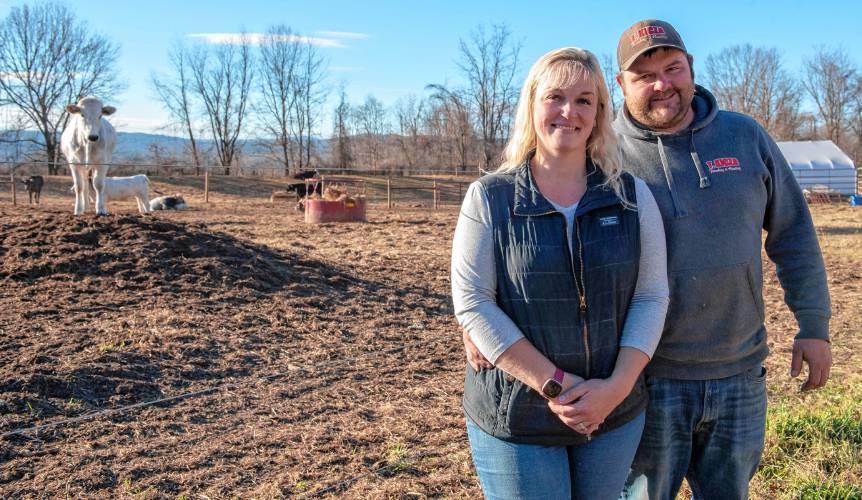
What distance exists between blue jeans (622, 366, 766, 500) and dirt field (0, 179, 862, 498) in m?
1.31

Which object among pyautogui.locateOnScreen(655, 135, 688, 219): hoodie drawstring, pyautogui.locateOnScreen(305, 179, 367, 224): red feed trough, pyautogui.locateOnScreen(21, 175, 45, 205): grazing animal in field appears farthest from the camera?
pyautogui.locateOnScreen(21, 175, 45, 205): grazing animal in field

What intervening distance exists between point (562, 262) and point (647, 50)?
34.4 inches

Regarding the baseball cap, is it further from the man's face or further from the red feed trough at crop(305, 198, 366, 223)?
the red feed trough at crop(305, 198, 366, 223)

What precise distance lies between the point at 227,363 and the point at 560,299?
14.0ft

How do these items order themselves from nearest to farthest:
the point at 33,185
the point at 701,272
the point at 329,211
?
1. the point at 701,272
2. the point at 329,211
3. the point at 33,185

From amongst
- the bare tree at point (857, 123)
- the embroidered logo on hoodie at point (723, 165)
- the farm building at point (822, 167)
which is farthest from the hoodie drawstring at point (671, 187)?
the bare tree at point (857, 123)

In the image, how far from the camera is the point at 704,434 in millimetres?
2279

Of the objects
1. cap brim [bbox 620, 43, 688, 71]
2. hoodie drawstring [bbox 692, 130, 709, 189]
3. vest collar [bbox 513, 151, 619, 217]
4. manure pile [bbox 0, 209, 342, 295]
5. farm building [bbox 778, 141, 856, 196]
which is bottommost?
manure pile [bbox 0, 209, 342, 295]

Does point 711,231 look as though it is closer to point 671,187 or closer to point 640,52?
point 671,187

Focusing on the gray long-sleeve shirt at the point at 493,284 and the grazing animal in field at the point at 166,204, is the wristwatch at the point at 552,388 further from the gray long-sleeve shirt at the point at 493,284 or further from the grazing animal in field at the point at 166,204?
the grazing animal in field at the point at 166,204

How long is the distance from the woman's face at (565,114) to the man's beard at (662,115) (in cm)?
47

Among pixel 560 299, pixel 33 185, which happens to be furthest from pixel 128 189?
pixel 560 299

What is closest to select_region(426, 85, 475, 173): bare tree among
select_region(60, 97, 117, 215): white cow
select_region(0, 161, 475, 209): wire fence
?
select_region(0, 161, 475, 209): wire fence

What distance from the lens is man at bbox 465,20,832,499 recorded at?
2215 millimetres
